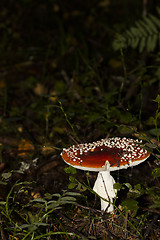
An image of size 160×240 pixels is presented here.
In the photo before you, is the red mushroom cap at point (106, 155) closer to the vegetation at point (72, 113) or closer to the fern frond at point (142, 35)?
the vegetation at point (72, 113)

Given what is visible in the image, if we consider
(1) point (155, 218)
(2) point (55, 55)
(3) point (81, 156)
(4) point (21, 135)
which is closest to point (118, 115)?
(3) point (81, 156)

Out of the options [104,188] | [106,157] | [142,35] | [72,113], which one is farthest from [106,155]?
[142,35]

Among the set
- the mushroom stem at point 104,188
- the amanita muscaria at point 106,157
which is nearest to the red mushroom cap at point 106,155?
the amanita muscaria at point 106,157

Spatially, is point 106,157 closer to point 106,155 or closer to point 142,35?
point 106,155

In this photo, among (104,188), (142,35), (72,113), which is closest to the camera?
(104,188)

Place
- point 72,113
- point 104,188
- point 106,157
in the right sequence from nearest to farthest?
point 106,157
point 104,188
point 72,113

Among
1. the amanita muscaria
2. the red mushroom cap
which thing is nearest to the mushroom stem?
the amanita muscaria

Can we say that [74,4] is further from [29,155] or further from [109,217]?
[109,217]
